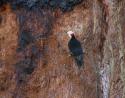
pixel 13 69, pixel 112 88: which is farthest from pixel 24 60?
pixel 112 88

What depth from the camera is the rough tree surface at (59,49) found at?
259 centimetres

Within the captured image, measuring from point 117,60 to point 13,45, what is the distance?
0.66 m

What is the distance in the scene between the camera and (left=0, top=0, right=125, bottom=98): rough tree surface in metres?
2.59

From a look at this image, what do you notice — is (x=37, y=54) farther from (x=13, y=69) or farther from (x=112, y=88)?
(x=112, y=88)

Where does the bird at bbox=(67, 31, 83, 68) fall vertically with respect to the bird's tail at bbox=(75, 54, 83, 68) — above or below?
above

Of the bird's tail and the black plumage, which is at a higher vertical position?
the black plumage

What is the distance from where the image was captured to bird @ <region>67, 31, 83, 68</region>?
8.64 ft

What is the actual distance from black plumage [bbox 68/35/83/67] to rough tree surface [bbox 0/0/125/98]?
0.08ft

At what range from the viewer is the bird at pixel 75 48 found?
2635 millimetres

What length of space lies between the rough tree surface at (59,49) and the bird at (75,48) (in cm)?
2

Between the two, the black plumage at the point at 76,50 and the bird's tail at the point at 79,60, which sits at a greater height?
the black plumage at the point at 76,50

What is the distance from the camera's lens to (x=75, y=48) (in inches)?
104

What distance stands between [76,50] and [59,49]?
11 cm

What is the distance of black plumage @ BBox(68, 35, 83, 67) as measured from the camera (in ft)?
8.64
